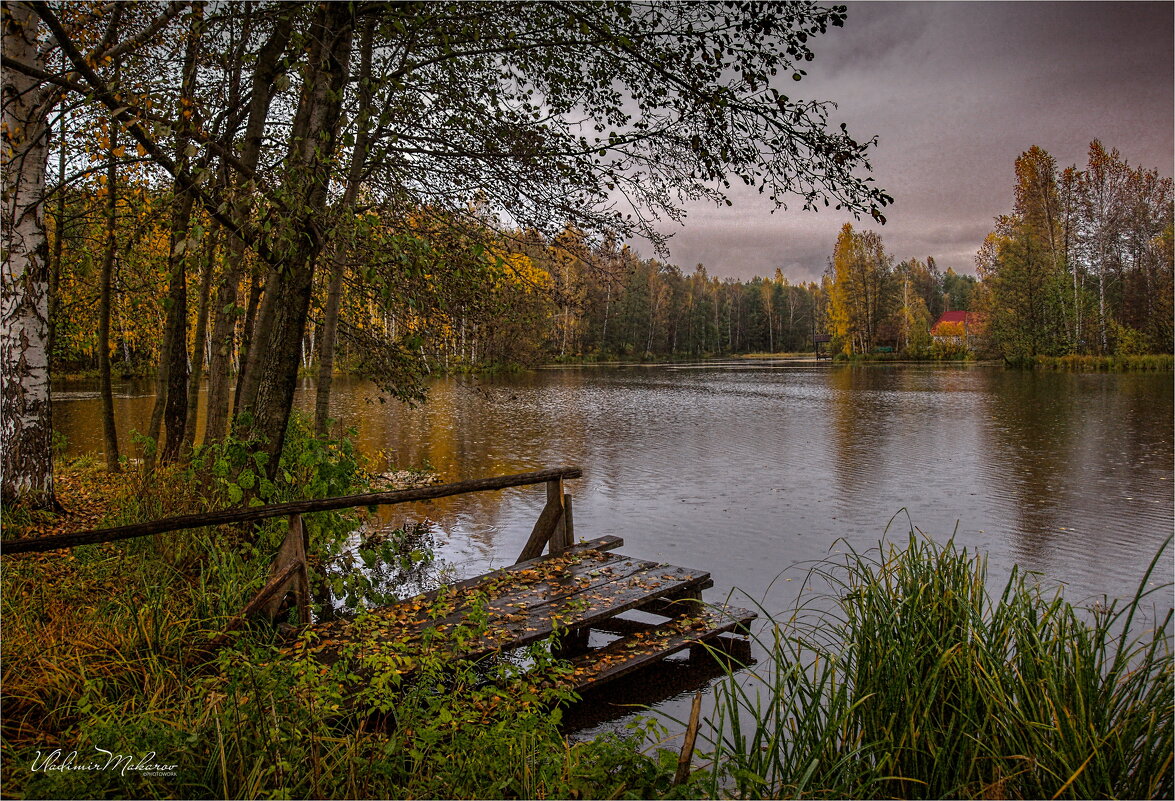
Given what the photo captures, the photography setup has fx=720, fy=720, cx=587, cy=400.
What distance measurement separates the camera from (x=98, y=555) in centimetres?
568

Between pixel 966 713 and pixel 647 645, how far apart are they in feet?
9.55

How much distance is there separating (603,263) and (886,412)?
19.7m

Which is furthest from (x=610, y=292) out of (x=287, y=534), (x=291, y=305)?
(x=287, y=534)

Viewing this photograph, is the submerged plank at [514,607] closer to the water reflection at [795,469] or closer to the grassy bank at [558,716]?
the grassy bank at [558,716]

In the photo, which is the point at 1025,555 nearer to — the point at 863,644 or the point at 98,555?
the point at 863,644

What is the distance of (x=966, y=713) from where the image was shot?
3133mm

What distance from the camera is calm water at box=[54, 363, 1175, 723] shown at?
9344mm

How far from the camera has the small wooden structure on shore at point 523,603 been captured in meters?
4.81

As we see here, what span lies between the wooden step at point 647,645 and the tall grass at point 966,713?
4.99 feet

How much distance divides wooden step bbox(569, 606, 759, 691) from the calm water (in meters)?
1.20

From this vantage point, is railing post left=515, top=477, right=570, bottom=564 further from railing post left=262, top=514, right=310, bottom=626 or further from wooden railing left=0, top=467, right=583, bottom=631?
railing post left=262, top=514, right=310, bottom=626

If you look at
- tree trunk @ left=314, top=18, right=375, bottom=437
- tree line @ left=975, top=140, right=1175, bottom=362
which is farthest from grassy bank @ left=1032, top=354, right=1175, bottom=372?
tree trunk @ left=314, top=18, right=375, bottom=437

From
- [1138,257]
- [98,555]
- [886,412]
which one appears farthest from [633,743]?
[1138,257]

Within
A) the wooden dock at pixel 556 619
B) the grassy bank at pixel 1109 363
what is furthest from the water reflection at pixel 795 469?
the grassy bank at pixel 1109 363
